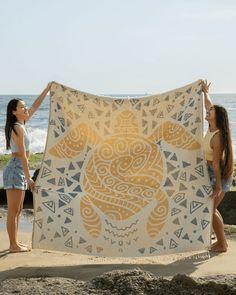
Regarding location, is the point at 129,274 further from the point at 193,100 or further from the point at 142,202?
the point at 193,100

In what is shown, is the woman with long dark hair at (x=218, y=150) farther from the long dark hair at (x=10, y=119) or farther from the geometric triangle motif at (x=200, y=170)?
the long dark hair at (x=10, y=119)

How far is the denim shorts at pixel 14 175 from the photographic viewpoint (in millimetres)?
6168

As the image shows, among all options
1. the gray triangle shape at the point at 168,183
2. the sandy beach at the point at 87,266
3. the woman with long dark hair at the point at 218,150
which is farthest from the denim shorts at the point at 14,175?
the woman with long dark hair at the point at 218,150

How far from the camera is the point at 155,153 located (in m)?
6.18

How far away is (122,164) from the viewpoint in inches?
244

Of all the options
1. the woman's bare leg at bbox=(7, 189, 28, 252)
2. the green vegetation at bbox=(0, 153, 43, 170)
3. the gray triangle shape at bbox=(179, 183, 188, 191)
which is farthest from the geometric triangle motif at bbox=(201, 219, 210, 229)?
the green vegetation at bbox=(0, 153, 43, 170)

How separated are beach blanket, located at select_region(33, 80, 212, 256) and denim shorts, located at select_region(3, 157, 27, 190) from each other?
225 mm

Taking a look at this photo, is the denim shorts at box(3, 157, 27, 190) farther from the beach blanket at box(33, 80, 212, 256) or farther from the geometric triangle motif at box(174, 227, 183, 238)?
the geometric triangle motif at box(174, 227, 183, 238)

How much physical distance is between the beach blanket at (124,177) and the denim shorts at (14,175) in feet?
0.74

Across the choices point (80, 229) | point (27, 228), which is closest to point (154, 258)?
point (80, 229)

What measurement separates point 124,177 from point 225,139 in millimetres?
1120

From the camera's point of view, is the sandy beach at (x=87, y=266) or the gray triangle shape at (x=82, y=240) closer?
the sandy beach at (x=87, y=266)

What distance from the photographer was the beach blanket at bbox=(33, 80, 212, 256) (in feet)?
19.5

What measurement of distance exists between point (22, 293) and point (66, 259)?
1.68 m
